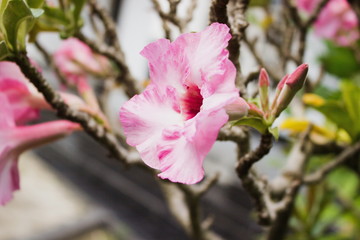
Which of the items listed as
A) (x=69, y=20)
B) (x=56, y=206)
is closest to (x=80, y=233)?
(x=56, y=206)

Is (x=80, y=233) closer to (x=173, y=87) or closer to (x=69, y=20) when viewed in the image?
(x=69, y=20)

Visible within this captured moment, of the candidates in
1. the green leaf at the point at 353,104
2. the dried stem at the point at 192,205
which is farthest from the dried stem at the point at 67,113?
the green leaf at the point at 353,104

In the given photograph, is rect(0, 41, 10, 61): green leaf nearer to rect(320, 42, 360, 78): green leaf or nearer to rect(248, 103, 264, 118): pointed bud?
rect(248, 103, 264, 118): pointed bud

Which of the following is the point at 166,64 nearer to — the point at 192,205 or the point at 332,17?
the point at 192,205

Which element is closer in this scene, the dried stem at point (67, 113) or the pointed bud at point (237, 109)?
the pointed bud at point (237, 109)

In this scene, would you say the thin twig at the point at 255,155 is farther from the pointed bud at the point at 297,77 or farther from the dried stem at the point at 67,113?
the dried stem at the point at 67,113

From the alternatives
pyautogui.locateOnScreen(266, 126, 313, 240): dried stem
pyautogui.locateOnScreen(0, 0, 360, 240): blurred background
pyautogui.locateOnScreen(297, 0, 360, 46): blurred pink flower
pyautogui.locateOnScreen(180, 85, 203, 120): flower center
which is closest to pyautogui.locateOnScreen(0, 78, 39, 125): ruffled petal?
pyautogui.locateOnScreen(180, 85, 203, 120): flower center
